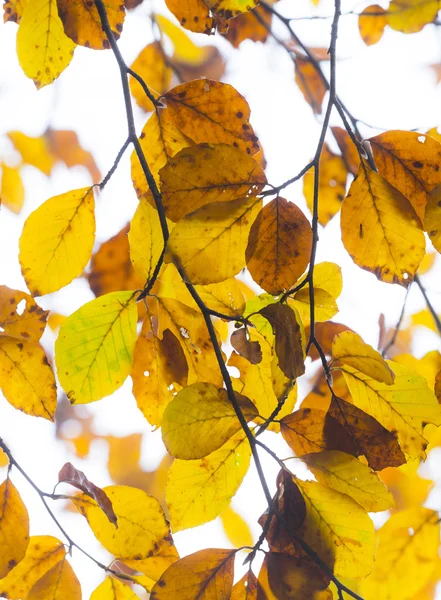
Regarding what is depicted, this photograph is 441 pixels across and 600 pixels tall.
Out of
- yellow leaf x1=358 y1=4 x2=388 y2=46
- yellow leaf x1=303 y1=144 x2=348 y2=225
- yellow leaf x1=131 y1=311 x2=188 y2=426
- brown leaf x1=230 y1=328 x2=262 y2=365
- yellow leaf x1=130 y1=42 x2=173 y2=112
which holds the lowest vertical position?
brown leaf x1=230 y1=328 x2=262 y2=365

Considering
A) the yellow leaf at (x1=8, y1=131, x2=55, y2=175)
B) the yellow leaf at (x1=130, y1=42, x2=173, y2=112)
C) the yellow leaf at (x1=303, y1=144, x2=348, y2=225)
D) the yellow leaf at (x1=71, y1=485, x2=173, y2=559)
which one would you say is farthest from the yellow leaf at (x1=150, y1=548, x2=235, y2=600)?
the yellow leaf at (x1=8, y1=131, x2=55, y2=175)

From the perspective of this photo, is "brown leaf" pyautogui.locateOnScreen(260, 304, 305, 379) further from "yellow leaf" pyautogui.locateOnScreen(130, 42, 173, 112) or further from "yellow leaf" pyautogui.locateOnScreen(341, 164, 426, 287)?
"yellow leaf" pyautogui.locateOnScreen(130, 42, 173, 112)

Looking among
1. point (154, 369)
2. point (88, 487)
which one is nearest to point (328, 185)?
point (154, 369)

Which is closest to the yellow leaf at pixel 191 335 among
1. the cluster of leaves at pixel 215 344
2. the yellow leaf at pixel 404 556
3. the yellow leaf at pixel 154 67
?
the cluster of leaves at pixel 215 344

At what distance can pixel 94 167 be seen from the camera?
1448 millimetres

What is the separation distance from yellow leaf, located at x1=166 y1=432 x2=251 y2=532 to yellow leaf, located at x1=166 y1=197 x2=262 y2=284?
15cm

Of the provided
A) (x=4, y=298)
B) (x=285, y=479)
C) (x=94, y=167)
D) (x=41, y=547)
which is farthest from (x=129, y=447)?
(x=285, y=479)

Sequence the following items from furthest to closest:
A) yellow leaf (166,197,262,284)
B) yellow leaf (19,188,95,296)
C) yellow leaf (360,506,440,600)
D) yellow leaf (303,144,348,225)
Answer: yellow leaf (360,506,440,600) → yellow leaf (303,144,348,225) → yellow leaf (19,188,95,296) → yellow leaf (166,197,262,284)

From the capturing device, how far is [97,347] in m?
0.42

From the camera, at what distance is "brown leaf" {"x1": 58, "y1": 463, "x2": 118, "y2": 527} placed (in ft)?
1.38

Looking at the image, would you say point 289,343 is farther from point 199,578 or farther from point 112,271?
point 112,271

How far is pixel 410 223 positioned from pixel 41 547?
0.46 metres

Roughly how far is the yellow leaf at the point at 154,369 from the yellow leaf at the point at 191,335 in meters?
0.01

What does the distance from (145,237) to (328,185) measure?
35cm
